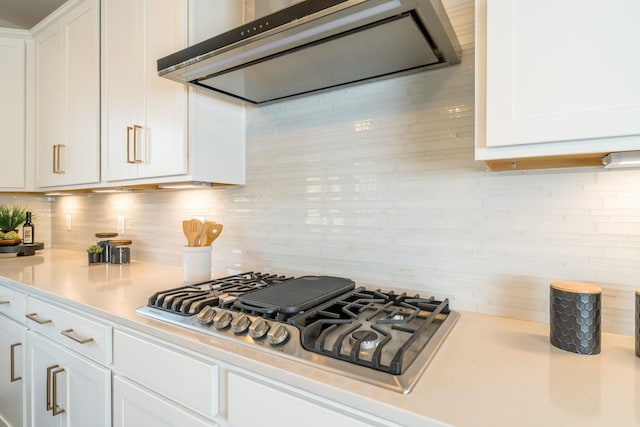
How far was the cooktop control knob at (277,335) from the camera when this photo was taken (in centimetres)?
78

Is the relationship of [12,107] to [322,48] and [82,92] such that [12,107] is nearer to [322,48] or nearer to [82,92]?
[82,92]

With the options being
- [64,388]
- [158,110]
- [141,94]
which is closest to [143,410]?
[64,388]

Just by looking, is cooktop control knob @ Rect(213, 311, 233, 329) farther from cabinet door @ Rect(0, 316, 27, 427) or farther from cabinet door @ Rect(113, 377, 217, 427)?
cabinet door @ Rect(0, 316, 27, 427)

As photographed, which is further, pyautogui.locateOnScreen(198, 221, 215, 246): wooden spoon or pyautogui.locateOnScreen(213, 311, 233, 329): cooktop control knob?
pyautogui.locateOnScreen(198, 221, 215, 246): wooden spoon

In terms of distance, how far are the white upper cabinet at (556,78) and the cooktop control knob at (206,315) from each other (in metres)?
0.82

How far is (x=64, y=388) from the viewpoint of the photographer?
1.28 meters

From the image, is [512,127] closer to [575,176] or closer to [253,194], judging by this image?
[575,176]

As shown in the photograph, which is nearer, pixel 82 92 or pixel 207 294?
pixel 207 294

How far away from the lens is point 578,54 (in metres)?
0.68

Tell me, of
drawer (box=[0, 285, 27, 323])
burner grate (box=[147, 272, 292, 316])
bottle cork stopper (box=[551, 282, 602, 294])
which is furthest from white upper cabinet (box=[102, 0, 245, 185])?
bottle cork stopper (box=[551, 282, 602, 294])

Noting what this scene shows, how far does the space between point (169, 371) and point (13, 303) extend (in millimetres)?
1242

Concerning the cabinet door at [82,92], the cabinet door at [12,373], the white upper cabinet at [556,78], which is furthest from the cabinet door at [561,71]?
the cabinet door at [12,373]

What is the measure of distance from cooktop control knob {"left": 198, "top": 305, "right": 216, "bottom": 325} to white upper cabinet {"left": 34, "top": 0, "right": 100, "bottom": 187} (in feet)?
4.39

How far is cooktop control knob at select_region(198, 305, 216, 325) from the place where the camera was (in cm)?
91
